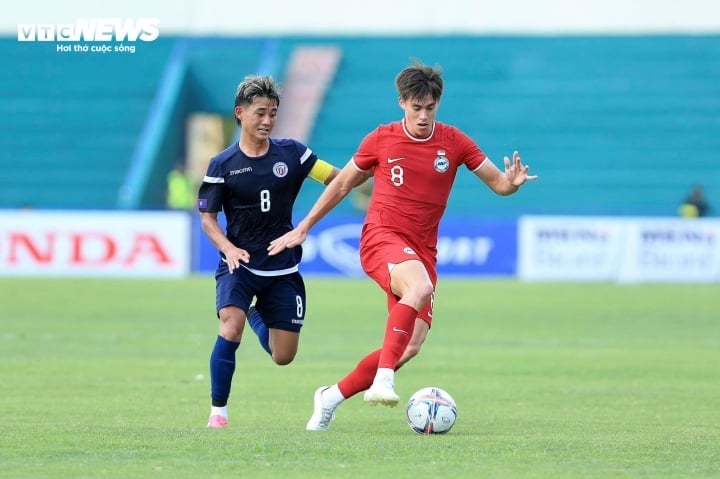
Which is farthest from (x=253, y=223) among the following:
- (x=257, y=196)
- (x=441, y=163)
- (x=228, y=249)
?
(x=441, y=163)

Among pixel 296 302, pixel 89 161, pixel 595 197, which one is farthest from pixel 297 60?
pixel 296 302

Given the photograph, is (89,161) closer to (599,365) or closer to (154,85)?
(154,85)

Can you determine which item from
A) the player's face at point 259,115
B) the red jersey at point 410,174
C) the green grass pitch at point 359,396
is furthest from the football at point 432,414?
the player's face at point 259,115

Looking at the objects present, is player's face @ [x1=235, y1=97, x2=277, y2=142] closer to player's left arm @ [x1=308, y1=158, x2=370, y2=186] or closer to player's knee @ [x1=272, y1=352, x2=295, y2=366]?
player's left arm @ [x1=308, y1=158, x2=370, y2=186]

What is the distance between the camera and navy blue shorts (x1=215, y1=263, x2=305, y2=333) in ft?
30.4

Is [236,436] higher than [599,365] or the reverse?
the reverse

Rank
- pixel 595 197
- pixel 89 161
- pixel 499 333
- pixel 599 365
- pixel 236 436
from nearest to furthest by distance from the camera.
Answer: pixel 236 436
pixel 599 365
pixel 499 333
pixel 595 197
pixel 89 161

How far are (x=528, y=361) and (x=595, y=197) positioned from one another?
22.4 meters

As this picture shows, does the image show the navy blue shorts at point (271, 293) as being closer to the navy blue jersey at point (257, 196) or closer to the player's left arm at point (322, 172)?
the navy blue jersey at point (257, 196)

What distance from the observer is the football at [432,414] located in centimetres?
870

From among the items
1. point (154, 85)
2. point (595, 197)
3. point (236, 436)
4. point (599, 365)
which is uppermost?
point (154, 85)

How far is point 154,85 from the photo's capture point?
39875mm

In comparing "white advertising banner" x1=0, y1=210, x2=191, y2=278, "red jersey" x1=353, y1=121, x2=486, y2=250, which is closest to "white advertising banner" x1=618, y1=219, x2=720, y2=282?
"white advertising banner" x1=0, y1=210, x2=191, y2=278

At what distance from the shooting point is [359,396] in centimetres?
1195
